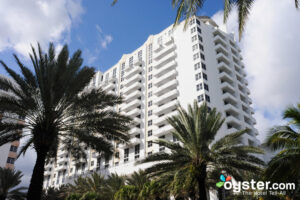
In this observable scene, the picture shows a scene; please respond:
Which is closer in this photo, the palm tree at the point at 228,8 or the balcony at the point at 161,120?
the palm tree at the point at 228,8

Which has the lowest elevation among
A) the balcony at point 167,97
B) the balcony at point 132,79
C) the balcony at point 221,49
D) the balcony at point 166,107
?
the balcony at point 166,107

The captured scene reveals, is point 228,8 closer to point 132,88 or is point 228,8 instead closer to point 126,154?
point 126,154

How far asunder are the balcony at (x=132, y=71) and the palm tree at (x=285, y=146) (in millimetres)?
53459

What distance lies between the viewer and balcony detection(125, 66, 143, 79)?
64.2 metres

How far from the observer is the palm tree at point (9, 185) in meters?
31.8

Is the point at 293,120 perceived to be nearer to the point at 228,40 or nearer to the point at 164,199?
the point at 164,199

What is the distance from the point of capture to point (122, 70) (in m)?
72.6

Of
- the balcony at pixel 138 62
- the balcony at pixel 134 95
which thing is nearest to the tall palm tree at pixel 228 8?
the balcony at pixel 134 95

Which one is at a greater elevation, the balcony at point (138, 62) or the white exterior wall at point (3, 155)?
the balcony at point (138, 62)

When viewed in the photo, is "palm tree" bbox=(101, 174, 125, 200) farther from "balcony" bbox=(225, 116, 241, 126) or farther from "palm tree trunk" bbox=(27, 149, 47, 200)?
"balcony" bbox=(225, 116, 241, 126)

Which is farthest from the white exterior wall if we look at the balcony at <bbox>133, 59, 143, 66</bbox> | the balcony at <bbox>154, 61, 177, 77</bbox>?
the balcony at <bbox>154, 61, 177, 77</bbox>

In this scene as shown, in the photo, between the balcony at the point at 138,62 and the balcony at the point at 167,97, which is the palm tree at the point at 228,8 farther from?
the balcony at the point at 138,62

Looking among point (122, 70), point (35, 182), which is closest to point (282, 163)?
point (35, 182)

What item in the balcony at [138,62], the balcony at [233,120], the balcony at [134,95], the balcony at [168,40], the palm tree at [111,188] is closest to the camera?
the palm tree at [111,188]
